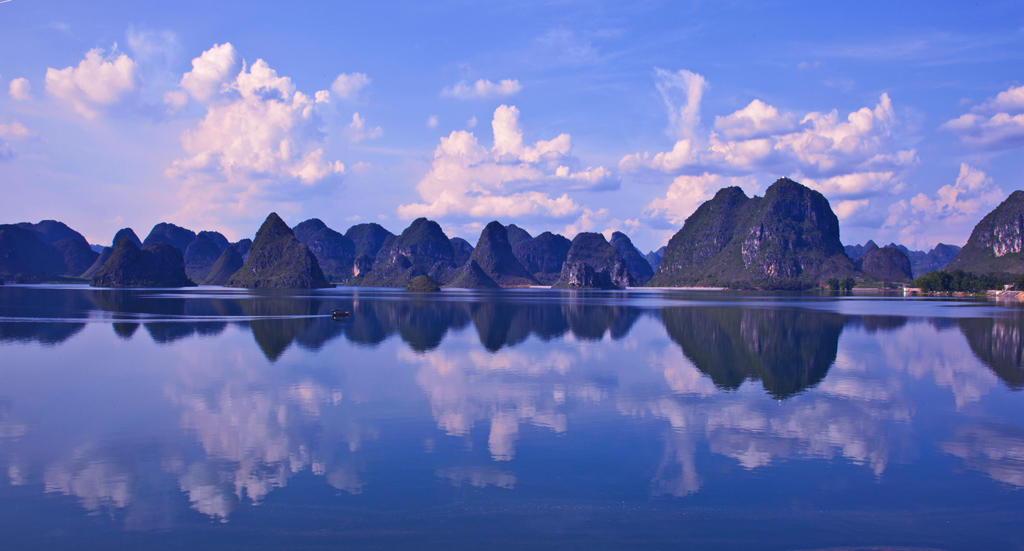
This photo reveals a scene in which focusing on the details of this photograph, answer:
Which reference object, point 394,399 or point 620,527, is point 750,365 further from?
point 620,527

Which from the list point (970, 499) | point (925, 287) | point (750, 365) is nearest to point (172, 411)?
point (970, 499)

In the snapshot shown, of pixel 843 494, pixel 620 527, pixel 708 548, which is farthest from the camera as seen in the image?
pixel 843 494

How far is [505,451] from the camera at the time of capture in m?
18.0

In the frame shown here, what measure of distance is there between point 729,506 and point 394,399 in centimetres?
1567

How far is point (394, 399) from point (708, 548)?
1662cm

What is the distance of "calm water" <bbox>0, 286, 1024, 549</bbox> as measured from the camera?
12672mm

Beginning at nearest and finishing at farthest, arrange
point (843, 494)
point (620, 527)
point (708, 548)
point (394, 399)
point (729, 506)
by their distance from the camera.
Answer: point (708, 548) → point (620, 527) → point (729, 506) → point (843, 494) → point (394, 399)

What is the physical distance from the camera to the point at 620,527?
12703mm

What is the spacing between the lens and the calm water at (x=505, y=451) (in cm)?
1267

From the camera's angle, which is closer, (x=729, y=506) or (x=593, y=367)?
(x=729, y=506)

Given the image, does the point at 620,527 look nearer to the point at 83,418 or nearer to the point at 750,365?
the point at 83,418

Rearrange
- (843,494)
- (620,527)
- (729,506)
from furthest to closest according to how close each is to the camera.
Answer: (843,494)
(729,506)
(620,527)

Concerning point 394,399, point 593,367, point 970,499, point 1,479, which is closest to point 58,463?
point 1,479

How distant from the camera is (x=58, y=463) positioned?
1662cm
